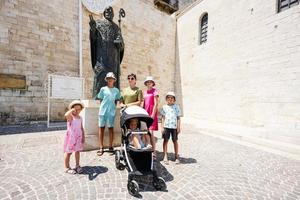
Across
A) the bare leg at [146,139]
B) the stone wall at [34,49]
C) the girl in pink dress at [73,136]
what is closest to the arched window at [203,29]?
the stone wall at [34,49]

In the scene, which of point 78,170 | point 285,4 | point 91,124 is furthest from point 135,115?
point 285,4

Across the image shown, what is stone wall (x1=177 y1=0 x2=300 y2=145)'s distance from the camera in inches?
293

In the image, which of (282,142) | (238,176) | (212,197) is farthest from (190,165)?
(282,142)

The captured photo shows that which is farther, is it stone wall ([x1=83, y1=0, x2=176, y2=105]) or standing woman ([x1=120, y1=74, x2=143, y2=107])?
stone wall ([x1=83, y1=0, x2=176, y2=105])

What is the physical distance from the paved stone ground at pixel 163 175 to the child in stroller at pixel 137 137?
559 mm

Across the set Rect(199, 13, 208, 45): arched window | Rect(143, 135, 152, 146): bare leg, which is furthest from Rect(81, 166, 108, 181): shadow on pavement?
Rect(199, 13, 208, 45): arched window

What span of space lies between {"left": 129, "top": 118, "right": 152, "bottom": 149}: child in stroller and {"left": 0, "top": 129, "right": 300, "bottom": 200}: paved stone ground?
22.0 inches

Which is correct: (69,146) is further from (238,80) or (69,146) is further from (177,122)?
(238,80)

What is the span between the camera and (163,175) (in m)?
3.43

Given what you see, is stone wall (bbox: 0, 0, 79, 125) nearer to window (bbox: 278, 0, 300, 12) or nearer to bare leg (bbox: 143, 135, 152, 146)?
bare leg (bbox: 143, 135, 152, 146)

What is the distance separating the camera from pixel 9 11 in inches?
334

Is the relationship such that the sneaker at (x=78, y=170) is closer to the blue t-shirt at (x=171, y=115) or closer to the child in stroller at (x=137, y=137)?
the child in stroller at (x=137, y=137)

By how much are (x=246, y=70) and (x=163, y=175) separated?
7815 mm

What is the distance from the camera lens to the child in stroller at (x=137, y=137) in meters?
3.26
